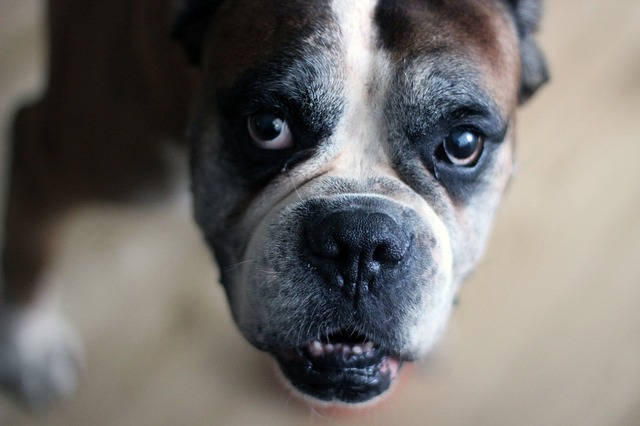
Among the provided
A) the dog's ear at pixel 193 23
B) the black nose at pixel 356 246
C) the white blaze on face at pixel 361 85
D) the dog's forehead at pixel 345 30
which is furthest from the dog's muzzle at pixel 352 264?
the dog's ear at pixel 193 23

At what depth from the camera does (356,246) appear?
3.77ft

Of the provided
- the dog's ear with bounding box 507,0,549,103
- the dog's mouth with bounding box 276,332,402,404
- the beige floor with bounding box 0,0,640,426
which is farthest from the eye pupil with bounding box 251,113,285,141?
the beige floor with bounding box 0,0,640,426

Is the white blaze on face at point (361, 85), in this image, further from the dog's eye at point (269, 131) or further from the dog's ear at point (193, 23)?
the dog's ear at point (193, 23)

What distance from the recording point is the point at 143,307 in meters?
2.09

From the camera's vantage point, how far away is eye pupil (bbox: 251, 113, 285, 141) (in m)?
1.25

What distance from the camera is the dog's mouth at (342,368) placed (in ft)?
4.27

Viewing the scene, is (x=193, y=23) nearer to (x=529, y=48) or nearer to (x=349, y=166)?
(x=349, y=166)

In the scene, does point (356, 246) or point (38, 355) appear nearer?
point (356, 246)

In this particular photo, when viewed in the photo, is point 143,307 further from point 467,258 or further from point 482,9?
point 482,9

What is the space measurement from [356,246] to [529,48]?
614 millimetres

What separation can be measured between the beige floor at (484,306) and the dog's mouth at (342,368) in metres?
0.55

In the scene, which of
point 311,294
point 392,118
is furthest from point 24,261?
point 392,118

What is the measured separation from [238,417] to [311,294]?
0.88 metres

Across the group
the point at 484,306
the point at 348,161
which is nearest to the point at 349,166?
the point at 348,161
